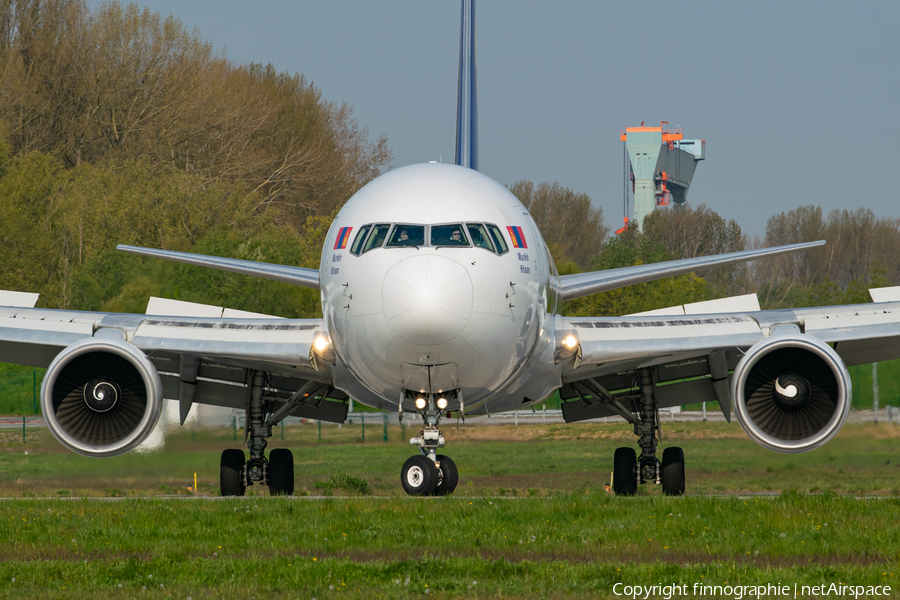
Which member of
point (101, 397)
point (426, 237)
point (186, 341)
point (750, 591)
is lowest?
point (750, 591)

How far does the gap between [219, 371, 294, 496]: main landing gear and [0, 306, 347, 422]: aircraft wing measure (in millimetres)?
425

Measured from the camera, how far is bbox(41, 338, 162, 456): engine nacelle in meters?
12.4

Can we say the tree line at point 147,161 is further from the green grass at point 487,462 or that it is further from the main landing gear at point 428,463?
the main landing gear at point 428,463

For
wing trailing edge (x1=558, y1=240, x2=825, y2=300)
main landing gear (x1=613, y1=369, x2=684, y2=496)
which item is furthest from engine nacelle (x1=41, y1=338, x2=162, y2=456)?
main landing gear (x1=613, y1=369, x2=684, y2=496)

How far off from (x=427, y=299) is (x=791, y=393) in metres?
4.50

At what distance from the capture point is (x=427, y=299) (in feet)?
34.1

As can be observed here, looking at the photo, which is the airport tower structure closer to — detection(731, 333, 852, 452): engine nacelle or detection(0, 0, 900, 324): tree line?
detection(0, 0, 900, 324): tree line

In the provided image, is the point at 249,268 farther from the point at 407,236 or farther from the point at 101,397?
the point at 407,236

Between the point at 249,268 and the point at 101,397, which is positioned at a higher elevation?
the point at 249,268

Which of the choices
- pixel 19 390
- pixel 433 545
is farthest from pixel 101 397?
pixel 19 390

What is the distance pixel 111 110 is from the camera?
50.9 meters

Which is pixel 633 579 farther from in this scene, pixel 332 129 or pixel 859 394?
pixel 332 129

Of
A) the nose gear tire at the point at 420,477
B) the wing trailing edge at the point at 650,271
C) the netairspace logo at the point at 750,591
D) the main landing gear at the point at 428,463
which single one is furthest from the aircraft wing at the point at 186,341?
the netairspace logo at the point at 750,591

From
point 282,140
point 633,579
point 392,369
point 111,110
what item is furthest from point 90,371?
point 282,140
